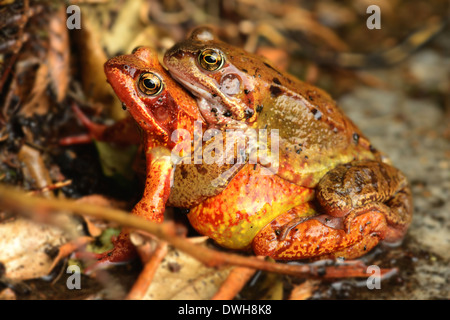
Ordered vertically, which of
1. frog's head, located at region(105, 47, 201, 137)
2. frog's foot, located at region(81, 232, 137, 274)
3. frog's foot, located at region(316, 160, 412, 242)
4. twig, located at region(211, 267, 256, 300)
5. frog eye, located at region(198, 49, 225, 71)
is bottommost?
twig, located at region(211, 267, 256, 300)

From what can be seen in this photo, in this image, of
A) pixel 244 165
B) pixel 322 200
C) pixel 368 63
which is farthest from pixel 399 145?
pixel 244 165

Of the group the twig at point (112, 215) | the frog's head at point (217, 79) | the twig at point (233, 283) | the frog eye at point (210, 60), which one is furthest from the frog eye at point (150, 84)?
the twig at point (233, 283)

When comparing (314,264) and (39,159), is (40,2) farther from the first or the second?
(314,264)

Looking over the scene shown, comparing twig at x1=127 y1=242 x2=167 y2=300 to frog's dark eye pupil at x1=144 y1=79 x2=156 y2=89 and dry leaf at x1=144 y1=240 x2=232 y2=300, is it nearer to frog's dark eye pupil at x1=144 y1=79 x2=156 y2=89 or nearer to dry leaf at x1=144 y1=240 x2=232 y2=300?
dry leaf at x1=144 y1=240 x2=232 y2=300

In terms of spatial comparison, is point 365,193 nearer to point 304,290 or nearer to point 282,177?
point 282,177

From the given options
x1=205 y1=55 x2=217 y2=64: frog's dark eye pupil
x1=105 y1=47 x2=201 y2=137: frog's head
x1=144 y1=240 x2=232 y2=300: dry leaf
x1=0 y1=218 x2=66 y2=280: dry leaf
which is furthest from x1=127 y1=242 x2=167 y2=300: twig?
x1=205 y1=55 x2=217 y2=64: frog's dark eye pupil

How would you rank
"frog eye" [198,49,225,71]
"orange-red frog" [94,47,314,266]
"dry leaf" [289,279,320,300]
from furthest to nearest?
1. "dry leaf" [289,279,320,300]
2. "orange-red frog" [94,47,314,266]
3. "frog eye" [198,49,225,71]

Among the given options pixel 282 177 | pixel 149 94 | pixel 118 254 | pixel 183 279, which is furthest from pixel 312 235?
pixel 149 94
